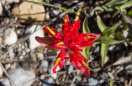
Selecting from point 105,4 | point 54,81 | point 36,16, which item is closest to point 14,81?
point 54,81

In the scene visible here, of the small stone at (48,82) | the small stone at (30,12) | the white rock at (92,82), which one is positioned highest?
the small stone at (30,12)

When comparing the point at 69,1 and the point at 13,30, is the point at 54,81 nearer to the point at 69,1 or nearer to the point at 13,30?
the point at 13,30

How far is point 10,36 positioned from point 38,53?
11.1 inches

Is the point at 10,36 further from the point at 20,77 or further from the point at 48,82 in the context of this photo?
the point at 48,82

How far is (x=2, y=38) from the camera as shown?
2266 mm

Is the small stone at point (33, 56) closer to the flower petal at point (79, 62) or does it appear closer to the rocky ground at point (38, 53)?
the rocky ground at point (38, 53)

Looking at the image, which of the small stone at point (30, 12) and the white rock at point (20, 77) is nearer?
the white rock at point (20, 77)

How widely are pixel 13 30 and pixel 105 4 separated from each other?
83cm

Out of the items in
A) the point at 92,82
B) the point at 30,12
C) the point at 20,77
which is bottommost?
the point at 92,82

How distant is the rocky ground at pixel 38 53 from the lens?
216 centimetres

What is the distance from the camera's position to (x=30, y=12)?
2.29 metres

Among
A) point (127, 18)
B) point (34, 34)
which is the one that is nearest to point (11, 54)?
point (34, 34)

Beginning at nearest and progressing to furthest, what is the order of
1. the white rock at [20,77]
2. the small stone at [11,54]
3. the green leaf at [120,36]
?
the green leaf at [120,36]
the white rock at [20,77]
the small stone at [11,54]

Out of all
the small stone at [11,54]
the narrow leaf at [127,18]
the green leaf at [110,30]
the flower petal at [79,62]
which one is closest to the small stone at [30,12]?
the small stone at [11,54]
